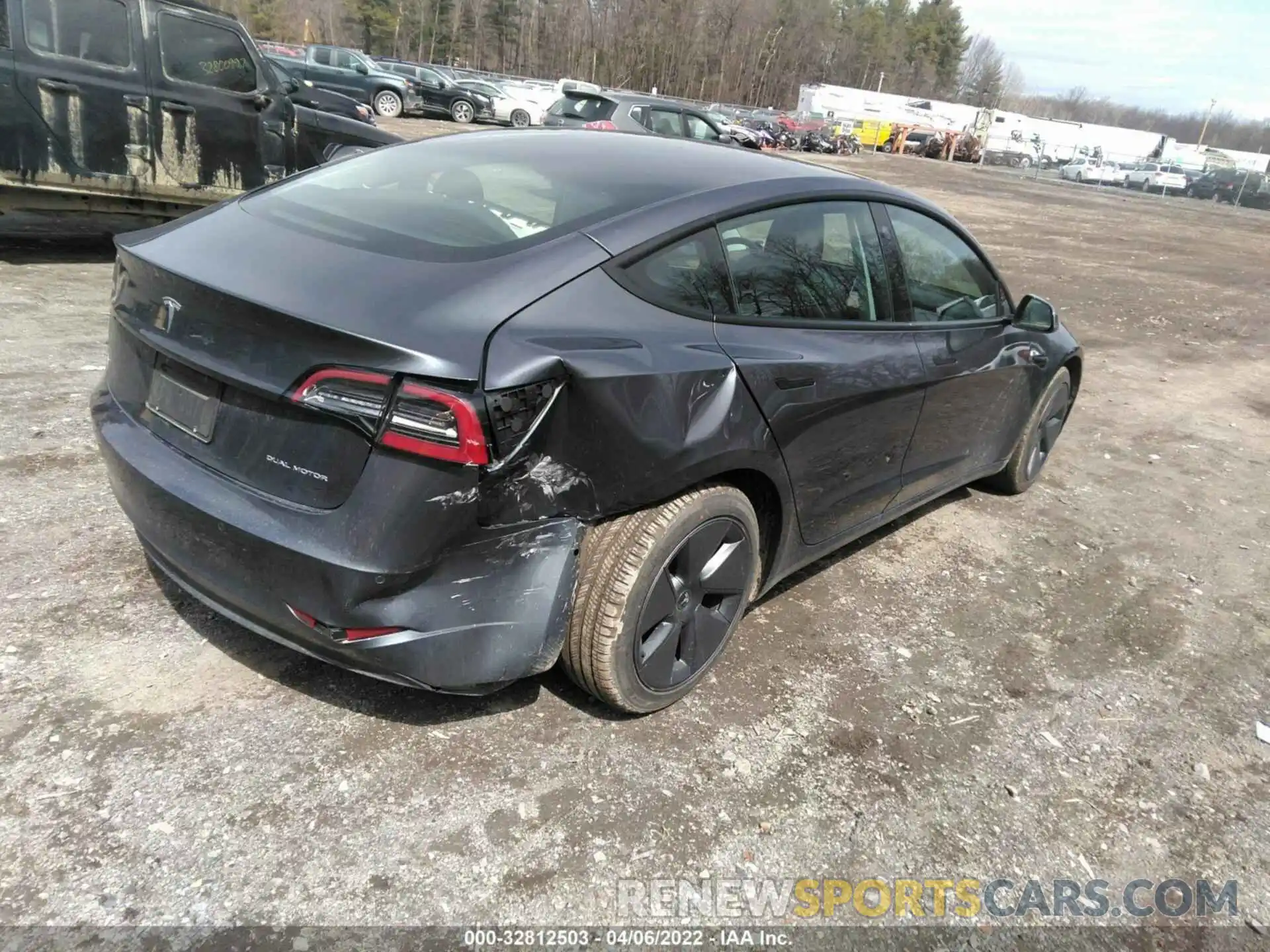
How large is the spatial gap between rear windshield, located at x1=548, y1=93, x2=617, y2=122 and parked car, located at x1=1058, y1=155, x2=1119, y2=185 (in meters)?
37.0

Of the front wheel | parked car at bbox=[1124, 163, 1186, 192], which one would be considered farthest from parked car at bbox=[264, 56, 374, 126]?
parked car at bbox=[1124, 163, 1186, 192]

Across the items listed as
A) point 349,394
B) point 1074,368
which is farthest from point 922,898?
point 1074,368

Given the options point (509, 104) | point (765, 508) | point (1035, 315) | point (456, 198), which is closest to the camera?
point (456, 198)

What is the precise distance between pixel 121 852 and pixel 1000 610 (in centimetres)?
326

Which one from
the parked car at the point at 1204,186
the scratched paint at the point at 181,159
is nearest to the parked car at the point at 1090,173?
the parked car at the point at 1204,186

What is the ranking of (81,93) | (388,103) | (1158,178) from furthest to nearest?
(1158,178) → (388,103) → (81,93)

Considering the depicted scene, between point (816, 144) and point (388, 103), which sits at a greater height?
point (816, 144)

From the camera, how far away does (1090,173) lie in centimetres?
4353

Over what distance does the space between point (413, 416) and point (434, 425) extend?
53 millimetres

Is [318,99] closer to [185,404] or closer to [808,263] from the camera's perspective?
[808,263]

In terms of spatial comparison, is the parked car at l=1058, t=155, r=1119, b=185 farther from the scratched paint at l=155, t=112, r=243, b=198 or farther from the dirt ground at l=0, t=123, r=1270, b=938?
the dirt ground at l=0, t=123, r=1270, b=938

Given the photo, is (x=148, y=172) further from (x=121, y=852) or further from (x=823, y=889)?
(x=823, y=889)

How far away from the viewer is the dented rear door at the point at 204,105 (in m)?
6.79

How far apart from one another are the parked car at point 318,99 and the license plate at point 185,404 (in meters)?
6.31
